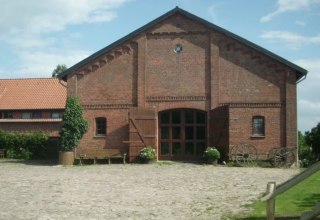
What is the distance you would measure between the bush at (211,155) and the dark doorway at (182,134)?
68.9 inches

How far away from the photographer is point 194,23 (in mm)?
24766

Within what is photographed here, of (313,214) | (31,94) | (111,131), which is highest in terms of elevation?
(31,94)

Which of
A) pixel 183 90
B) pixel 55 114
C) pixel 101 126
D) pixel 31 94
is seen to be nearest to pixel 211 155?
pixel 183 90

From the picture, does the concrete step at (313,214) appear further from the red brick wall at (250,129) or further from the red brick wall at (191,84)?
the red brick wall at (250,129)

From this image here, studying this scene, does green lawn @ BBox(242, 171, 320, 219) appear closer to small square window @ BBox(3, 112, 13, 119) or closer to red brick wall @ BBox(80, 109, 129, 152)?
red brick wall @ BBox(80, 109, 129, 152)

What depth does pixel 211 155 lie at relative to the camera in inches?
894

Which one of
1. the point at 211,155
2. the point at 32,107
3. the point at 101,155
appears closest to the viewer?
the point at 211,155

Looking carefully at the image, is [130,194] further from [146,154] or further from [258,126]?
[258,126]

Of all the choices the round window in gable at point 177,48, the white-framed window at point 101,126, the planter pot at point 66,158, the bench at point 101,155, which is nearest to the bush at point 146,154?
the bench at point 101,155

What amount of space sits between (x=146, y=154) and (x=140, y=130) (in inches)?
56.3

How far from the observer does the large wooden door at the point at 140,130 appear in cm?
2403

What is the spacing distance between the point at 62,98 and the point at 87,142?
1383 centimetres

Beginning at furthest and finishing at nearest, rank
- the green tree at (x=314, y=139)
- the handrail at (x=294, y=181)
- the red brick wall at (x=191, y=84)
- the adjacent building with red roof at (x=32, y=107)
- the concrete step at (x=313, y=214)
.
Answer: the adjacent building with red roof at (x=32, y=107)
the green tree at (x=314, y=139)
the red brick wall at (x=191, y=84)
the concrete step at (x=313, y=214)
the handrail at (x=294, y=181)

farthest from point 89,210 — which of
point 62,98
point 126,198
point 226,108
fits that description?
point 62,98
